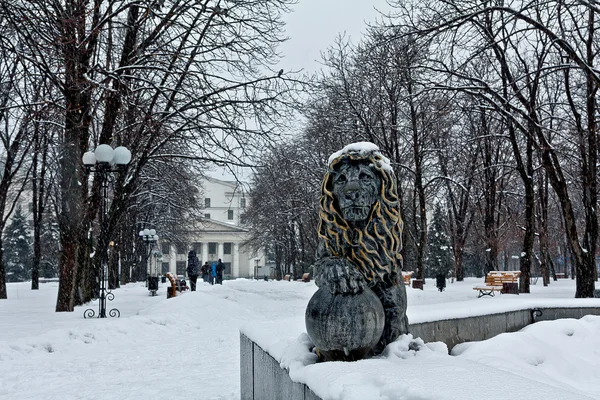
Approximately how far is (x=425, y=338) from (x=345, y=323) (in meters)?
2.47

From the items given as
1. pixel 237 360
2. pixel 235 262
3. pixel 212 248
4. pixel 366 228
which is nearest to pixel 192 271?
pixel 237 360

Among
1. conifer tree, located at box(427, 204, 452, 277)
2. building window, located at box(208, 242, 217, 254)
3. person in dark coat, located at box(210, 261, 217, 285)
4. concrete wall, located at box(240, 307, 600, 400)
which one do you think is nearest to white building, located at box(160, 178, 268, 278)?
building window, located at box(208, 242, 217, 254)

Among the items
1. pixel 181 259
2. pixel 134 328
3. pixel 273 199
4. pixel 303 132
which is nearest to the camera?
pixel 134 328

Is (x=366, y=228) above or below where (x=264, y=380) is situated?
above

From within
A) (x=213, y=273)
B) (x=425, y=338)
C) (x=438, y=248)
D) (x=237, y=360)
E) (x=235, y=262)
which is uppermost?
(x=438, y=248)

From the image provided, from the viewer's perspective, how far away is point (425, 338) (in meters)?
5.99

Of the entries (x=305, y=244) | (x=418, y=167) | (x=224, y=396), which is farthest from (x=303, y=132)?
(x=224, y=396)

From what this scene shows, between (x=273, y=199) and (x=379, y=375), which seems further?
(x=273, y=199)

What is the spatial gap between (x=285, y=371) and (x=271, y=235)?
41.7 meters

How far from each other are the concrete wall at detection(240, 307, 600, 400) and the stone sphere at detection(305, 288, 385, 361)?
1.18 feet

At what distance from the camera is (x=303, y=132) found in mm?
32875

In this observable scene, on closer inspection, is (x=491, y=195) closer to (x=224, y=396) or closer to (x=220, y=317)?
(x=220, y=317)

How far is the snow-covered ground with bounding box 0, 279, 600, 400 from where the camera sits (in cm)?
314

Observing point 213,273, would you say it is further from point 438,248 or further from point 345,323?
point 345,323
